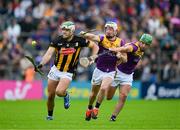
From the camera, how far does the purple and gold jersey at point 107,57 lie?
799 inches

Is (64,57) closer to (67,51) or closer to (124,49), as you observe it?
(67,51)

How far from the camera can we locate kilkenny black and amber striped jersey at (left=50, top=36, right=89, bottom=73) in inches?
770

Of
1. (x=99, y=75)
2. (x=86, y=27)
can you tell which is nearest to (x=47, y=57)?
(x=99, y=75)

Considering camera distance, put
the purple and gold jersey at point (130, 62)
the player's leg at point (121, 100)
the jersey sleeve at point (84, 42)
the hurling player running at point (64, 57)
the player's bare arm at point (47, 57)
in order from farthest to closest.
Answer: the purple and gold jersey at point (130, 62)
the player's leg at point (121, 100)
the jersey sleeve at point (84, 42)
the hurling player running at point (64, 57)
the player's bare arm at point (47, 57)

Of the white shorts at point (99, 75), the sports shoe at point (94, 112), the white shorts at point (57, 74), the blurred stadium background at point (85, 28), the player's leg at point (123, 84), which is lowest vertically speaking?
the blurred stadium background at point (85, 28)

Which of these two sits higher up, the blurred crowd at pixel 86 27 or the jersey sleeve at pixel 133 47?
the jersey sleeve at pixel 133 47

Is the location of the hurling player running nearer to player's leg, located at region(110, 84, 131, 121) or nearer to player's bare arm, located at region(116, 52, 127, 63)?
player's bare arm, located at region(116, 52, 127, 63)

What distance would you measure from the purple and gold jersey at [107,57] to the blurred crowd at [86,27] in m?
12.5

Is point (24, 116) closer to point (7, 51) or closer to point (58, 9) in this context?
point (7, 51)

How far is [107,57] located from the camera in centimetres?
2045

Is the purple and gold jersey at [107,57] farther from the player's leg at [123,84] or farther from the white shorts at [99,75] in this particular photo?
the player's leg at [123,84]

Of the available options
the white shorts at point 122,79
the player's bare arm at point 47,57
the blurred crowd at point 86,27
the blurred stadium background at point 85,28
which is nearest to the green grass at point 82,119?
the white shorts at point 122,79

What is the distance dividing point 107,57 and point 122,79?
0.89 m

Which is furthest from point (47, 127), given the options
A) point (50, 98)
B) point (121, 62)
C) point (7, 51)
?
point (7, 51)
